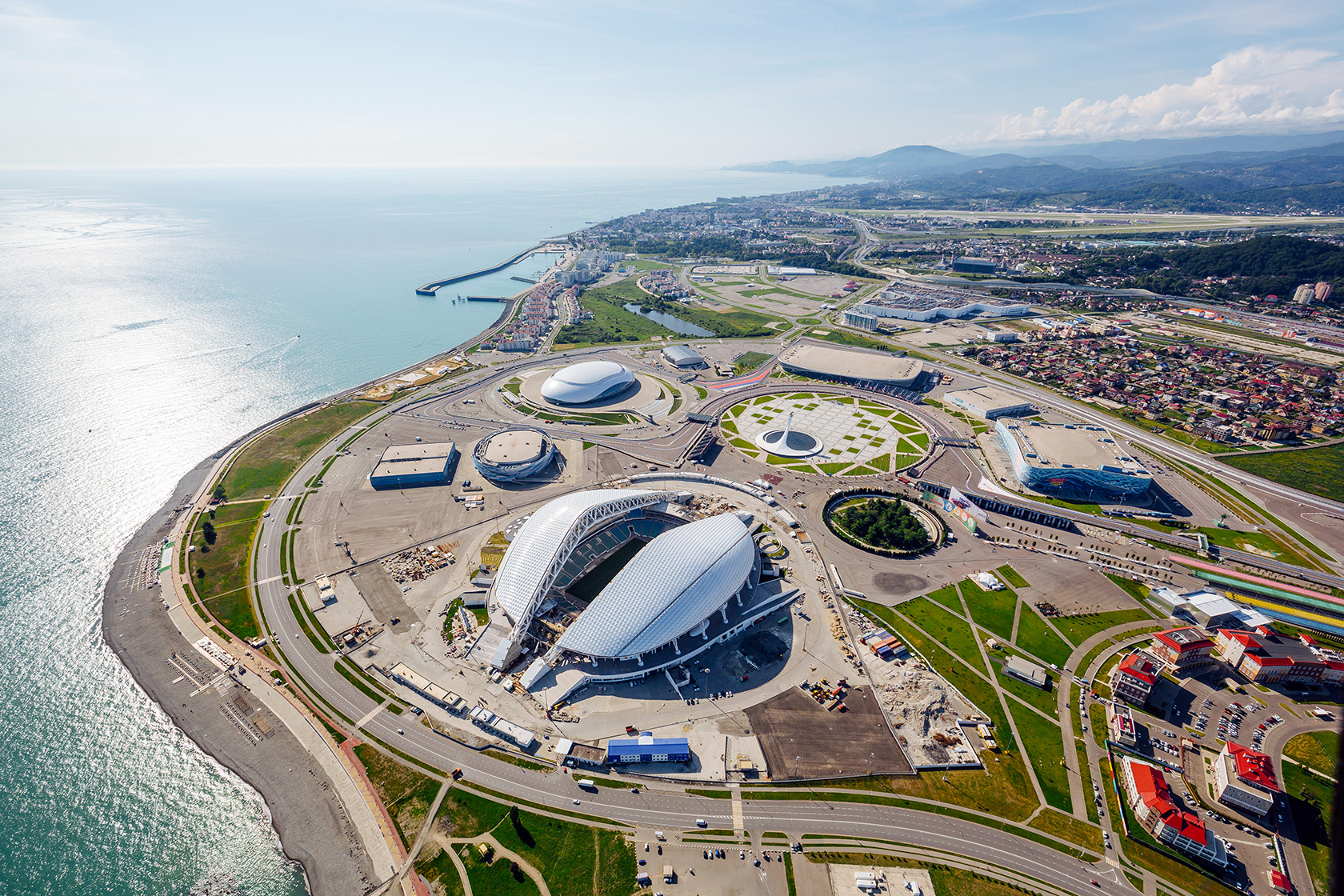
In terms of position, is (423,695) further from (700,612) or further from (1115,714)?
(1115,714)

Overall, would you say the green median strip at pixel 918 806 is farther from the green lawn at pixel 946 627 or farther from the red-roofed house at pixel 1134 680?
the red-roofed house at pixel 1134 680

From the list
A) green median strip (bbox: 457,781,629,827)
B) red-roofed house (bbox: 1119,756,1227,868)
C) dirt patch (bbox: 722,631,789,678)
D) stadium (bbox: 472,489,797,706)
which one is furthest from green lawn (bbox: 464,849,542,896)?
red-roofed house (bbox: 1119,756,1227,868)

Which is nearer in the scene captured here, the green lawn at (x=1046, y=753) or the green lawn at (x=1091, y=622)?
the green lawn at (x=1046, y=753)

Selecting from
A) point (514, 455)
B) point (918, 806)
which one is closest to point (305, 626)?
point (514, 455)

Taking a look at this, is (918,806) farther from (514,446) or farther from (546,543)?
(514,446)

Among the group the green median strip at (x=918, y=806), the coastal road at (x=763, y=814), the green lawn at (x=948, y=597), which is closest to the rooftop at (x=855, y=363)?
the green lawn at (x=948, y=597)

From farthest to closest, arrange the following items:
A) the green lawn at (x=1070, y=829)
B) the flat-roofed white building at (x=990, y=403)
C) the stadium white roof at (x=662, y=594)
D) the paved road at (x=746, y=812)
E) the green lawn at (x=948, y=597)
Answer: the flat-roofed white building at (x=990, y=403), the green lawn at (x=948, y=597), the stadium white roof at (x=662, y=594), the green lawn at (x=1070, y=829), the paved road at (x=746, y=812)
